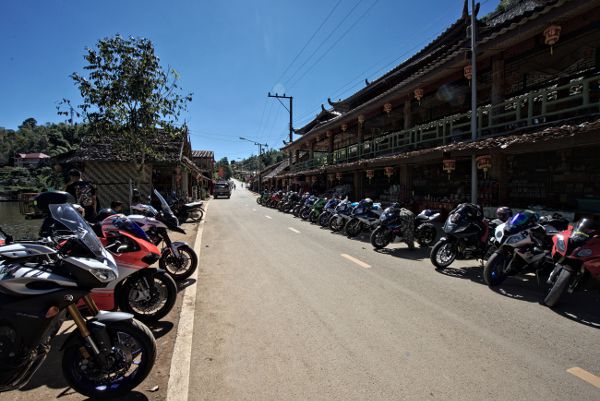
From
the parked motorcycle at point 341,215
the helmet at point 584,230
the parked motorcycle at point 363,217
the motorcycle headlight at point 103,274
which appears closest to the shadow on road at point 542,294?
the helmet at point 584,230

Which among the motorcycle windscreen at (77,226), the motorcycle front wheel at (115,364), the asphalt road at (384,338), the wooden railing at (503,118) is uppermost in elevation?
the wooden railing at (503,118)

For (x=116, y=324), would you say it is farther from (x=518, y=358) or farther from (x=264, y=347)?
(x=518, y=358)

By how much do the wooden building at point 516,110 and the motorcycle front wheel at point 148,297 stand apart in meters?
8.15

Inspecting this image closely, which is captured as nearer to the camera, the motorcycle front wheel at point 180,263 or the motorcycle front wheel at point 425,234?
the motorcycle front wheel at point 180,263

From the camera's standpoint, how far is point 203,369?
311cm

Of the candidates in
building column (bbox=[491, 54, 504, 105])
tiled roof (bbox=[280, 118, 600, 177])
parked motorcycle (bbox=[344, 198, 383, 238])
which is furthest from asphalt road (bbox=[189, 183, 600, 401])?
building column (bbox=[491, 54, 504, 105])

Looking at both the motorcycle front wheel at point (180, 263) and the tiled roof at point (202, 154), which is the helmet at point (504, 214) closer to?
the motorcycle front wheel at point (180, 263)

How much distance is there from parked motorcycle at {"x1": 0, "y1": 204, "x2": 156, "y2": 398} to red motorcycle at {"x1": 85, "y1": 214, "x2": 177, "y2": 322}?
42.6 inches

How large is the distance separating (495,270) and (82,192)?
7.86 meters

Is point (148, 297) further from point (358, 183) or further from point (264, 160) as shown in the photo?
point (264, 160)

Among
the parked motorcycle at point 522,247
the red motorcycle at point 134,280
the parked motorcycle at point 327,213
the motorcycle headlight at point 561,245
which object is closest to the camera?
the red motorcycle at point 134,280

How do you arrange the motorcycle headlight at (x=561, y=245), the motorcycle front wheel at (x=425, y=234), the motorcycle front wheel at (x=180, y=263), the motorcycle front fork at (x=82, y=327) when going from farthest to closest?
1. the motorcycle front wheel at (x=425, y=234)
2. the motorcycle front wheel at (x=180, y=263)
3. the motorcycle headlight at (x=561, y=245)
4. the motorcycle front fork at (x=82, y=327)

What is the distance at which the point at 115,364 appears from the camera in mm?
2709

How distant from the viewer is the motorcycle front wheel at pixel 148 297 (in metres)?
3.96
